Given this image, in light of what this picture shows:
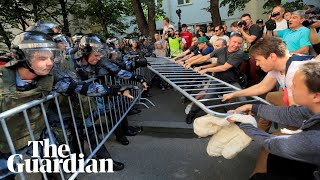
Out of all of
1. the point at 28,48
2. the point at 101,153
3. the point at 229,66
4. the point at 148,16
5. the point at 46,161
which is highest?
the point at 148,16

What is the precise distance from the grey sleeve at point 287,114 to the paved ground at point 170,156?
1.06 metres

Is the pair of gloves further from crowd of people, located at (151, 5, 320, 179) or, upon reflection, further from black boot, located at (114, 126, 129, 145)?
black boot, located at (114, 126, 129, 145)

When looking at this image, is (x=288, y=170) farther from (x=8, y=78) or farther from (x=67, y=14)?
(x=67, y=14)

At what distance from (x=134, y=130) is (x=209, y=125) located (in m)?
2.67

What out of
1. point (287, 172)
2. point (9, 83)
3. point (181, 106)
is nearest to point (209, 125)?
point (287, 172)

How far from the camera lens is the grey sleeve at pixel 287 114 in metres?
2.16

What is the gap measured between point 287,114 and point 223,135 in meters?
0.57

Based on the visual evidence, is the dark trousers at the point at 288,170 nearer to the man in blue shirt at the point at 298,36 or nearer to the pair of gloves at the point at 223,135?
the pair of gloves at the point at 223,135

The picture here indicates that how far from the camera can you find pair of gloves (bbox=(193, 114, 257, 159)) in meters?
2.28

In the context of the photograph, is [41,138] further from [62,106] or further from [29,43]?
[29,43]

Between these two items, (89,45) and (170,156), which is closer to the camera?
(89,45)

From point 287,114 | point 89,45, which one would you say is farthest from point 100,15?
point 287,114

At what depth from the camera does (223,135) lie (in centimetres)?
235

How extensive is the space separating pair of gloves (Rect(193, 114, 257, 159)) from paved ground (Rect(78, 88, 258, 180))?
921 mm
